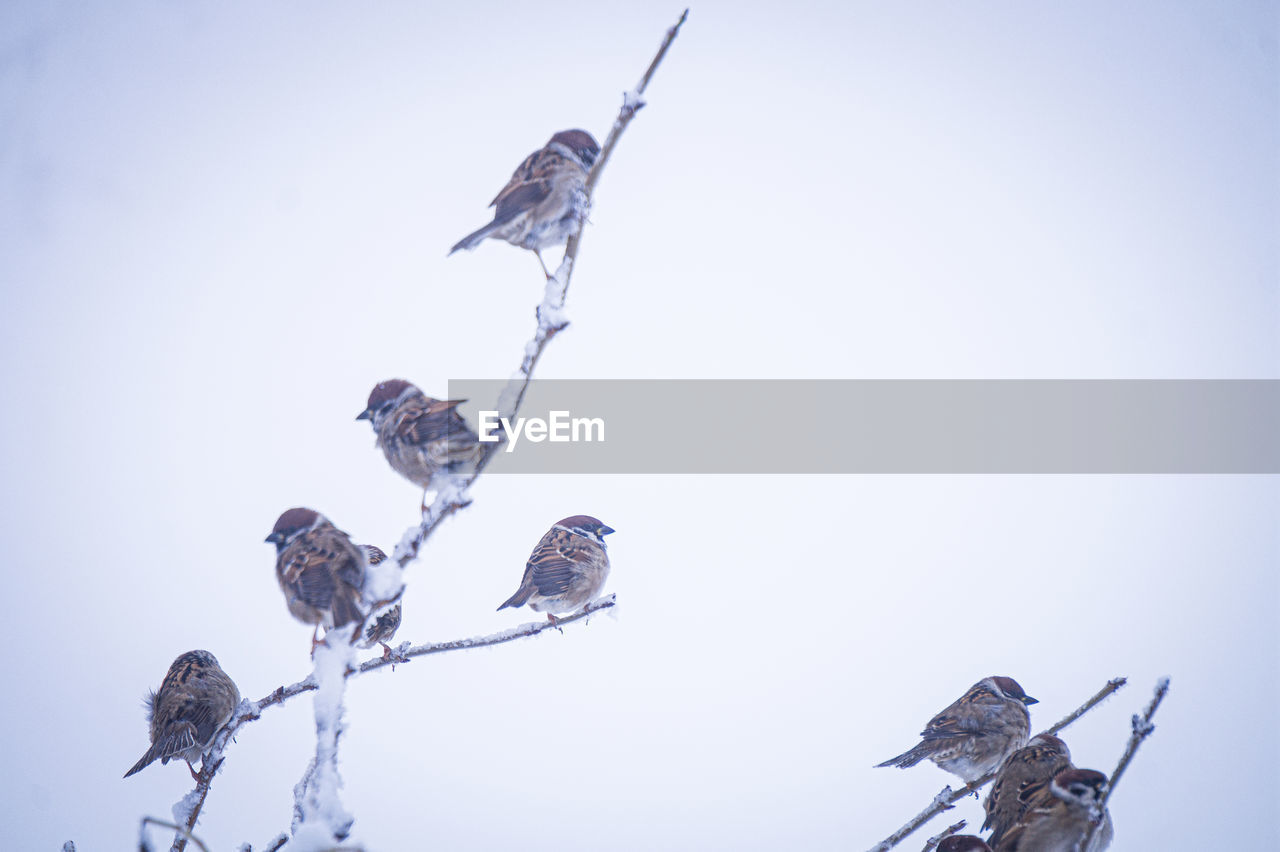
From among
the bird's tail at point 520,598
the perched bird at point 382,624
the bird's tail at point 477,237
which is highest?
the bird's tail at point 477,237

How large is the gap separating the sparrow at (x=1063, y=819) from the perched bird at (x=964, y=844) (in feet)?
0.41

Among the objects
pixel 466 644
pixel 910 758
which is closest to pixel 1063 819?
pixel 910 758

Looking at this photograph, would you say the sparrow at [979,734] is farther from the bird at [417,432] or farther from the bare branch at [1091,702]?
the bird at [417,432]

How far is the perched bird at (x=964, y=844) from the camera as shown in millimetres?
4527

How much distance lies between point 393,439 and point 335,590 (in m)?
1.21

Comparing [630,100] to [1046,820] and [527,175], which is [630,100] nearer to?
[527,175]

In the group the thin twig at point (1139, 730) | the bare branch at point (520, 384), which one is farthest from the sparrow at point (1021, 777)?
the bare branch at point (520, 384)

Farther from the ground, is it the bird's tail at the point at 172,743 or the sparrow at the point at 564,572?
the sparrow at the point at 564,572

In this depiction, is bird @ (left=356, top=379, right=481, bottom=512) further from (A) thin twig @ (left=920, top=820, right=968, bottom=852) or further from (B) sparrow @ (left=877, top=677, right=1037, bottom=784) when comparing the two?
(B) sparrow @ (left=877, top=677, right=1037, bottom=784)

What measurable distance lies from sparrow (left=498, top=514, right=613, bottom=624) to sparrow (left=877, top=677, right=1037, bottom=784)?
9.04 ft

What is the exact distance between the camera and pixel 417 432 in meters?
4.56

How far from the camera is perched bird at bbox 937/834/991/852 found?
4.53 m

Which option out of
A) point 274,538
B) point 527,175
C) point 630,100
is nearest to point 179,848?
point 274,538

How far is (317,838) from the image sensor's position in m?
2.10
